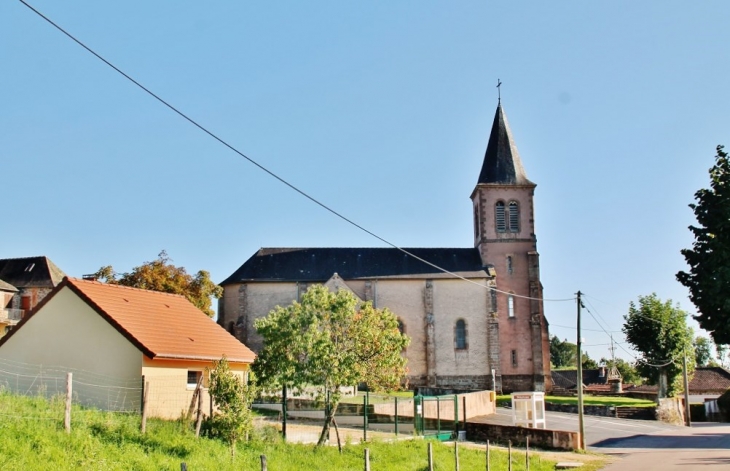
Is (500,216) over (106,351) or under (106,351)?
over

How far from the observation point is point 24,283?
168 feet

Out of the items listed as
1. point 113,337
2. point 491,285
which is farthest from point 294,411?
point 491,285

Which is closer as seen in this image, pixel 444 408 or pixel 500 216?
pixel 444 408

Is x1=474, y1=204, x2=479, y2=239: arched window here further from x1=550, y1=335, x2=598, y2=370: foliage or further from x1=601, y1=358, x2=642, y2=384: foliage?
x1=550, y1=335, x2=598, y2=370: foliage

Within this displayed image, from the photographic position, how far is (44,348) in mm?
22516

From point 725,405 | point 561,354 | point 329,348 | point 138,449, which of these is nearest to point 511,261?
point 725,405

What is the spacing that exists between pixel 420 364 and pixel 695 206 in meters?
28.5

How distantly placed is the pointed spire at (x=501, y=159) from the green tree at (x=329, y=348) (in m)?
38.7

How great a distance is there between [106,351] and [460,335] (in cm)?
3605

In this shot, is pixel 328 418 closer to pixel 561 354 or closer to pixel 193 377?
pixel 193 377

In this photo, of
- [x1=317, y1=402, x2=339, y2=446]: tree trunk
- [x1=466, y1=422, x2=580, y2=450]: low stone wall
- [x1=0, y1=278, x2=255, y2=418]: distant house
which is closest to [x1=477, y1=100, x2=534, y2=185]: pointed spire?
[x1=466, y1=422, x2=580, y2=450]: low stone wall

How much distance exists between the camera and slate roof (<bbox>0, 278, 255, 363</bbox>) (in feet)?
70.5

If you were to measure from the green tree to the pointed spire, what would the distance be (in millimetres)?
38659

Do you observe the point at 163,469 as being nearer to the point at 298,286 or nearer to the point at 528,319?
the point at 298,286
